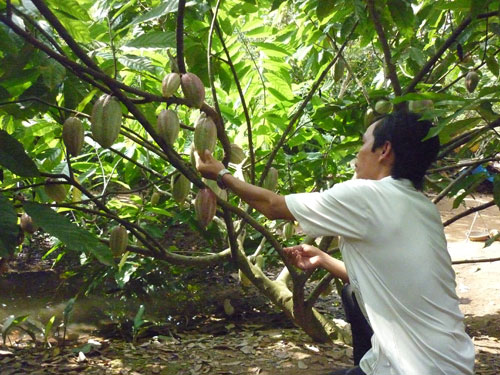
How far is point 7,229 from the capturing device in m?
1.24

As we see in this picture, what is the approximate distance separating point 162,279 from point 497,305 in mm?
2318

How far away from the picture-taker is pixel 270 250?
3.74 m

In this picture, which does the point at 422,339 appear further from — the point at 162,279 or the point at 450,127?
the point at 162,279

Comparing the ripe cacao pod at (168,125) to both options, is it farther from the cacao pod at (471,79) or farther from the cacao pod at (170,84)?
the cacao pod at (471,79)

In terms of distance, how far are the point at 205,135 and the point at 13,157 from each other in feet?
1.74

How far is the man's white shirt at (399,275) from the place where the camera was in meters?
1.48

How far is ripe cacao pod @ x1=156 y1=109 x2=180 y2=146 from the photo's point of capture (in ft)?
5.52

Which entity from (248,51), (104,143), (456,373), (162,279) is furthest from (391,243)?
(162,279)

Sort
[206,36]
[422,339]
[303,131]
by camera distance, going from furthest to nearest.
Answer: [303,131] < [206,36] < [422,339]

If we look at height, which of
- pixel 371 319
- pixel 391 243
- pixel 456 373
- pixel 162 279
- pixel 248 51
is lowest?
pixel 162 279

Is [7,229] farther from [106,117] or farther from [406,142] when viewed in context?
[406,142]

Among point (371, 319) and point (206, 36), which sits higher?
point (206, 36)

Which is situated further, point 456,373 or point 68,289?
point 68,289

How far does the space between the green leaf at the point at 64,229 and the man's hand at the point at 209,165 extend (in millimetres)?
430
